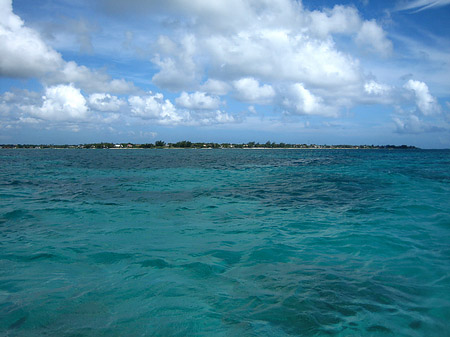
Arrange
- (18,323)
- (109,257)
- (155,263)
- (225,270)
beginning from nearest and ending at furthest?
(18,323) → (225,270) → (155,263) → (109,257)

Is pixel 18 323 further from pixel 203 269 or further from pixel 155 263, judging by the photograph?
pixel 203 269

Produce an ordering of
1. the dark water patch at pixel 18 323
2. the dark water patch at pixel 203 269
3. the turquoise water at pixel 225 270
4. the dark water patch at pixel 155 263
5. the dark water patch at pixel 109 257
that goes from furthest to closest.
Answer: the dark water patch at pixel 109 257 < the dark water patch at pixel 155 263 < the dark water patch at pixel 203 269 < the turquoise water at pixel 225 270 < the dark water patch at pixel 18 323

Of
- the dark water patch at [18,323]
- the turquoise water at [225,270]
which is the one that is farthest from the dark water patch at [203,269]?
the dark water patch at [18,323]

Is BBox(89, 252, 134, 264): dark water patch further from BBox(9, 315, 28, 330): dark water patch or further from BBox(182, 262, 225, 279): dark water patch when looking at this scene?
BBox(9, 315, 28, 330): dark water patch

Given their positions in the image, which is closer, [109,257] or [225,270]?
[225,270]

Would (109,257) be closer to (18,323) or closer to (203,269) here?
(203,269)

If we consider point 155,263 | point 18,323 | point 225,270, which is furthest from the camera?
point 155,263

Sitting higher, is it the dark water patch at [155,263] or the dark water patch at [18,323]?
the dark water patch at [155,263]

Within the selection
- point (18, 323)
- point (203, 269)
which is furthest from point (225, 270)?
point (18, 323)

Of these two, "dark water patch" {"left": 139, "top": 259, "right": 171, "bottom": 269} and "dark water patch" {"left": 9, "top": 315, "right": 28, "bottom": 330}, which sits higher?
"dark water patch" {"left": 139, "top": 259, "right": 171, "bottom": 269}

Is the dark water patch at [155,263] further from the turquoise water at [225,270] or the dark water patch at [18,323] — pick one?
the dark water patch at [18,323]

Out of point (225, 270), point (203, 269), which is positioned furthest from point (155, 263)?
point (225, 270)

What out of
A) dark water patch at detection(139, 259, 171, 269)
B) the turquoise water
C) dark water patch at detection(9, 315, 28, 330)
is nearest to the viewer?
dark water patch at detection(9, 315, 28, 330)

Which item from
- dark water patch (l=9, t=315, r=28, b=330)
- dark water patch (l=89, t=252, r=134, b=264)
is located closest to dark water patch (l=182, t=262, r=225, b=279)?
dark water patch (l=89, t=252, r=134, b=264)
